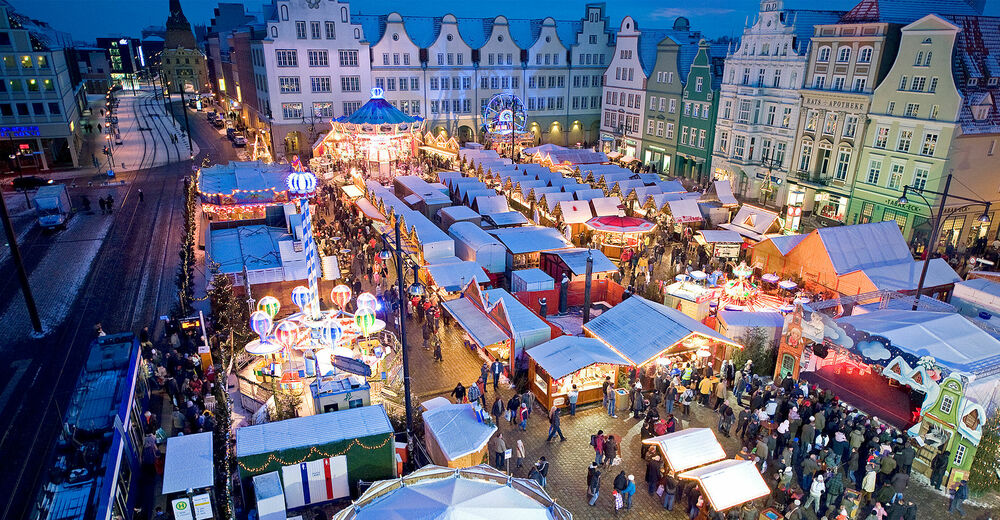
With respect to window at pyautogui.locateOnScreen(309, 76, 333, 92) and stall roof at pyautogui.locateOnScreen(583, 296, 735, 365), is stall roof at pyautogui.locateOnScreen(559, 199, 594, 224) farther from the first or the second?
window at pyautogui.locateOnScreen(309, 76, 333, 92)

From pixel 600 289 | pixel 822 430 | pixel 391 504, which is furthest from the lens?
pixel 600 289

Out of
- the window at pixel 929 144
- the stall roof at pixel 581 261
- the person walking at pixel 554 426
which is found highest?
the window at pixel 929 144

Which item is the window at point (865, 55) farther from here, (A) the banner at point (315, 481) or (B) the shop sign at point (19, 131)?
(B) the shop sign at point (19, 131)

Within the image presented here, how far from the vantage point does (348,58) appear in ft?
159

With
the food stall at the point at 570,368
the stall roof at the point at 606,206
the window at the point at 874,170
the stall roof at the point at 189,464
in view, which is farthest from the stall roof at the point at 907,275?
the stall roof at the point at 189,464

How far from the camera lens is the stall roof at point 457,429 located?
12.2m

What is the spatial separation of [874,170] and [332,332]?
29531mm

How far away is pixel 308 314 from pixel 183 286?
8.29 meters

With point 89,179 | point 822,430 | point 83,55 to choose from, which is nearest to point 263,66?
point 89,179

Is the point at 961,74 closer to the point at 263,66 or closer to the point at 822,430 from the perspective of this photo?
the point at 822,430

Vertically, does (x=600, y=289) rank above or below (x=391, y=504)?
below

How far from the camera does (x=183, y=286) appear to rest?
69.1ft

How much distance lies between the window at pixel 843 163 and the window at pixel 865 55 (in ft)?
15.0

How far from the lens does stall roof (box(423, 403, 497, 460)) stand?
480 inches
